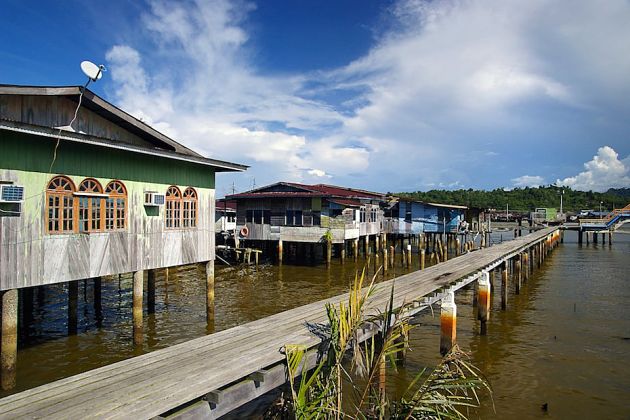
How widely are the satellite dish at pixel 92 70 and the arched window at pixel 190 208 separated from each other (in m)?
4.39

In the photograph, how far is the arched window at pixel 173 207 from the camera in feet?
42.4

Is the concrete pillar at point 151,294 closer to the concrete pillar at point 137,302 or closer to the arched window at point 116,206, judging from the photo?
the concrete pillar at point 137,302

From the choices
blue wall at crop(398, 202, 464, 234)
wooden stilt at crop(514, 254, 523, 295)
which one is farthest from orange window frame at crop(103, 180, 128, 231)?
blue wall at crop(398, 202, 464, 234)

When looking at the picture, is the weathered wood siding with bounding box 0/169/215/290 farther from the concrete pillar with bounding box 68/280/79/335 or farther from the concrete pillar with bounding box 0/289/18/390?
the concrete pillar with bounding box 68/280/79/335

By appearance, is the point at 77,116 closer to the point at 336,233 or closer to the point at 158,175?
the point at 158,175

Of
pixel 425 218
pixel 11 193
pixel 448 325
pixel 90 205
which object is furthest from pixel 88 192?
pixel 425 218

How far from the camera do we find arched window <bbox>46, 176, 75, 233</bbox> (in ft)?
31.8

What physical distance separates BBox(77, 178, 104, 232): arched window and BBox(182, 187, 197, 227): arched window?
2935mm

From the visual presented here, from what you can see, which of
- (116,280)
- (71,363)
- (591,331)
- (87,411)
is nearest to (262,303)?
(71,363)

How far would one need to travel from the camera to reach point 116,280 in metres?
24.5

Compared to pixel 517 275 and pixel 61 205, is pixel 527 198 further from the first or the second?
pixel 61 205

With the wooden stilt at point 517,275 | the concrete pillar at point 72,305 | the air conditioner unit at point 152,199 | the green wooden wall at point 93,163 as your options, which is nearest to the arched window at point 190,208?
the green wooden wall at point 93,163

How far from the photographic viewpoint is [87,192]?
34.5ft

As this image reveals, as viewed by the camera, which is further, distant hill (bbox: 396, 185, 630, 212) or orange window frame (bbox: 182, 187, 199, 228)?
distant hill (bbox: 396, 185, 630, 212)
